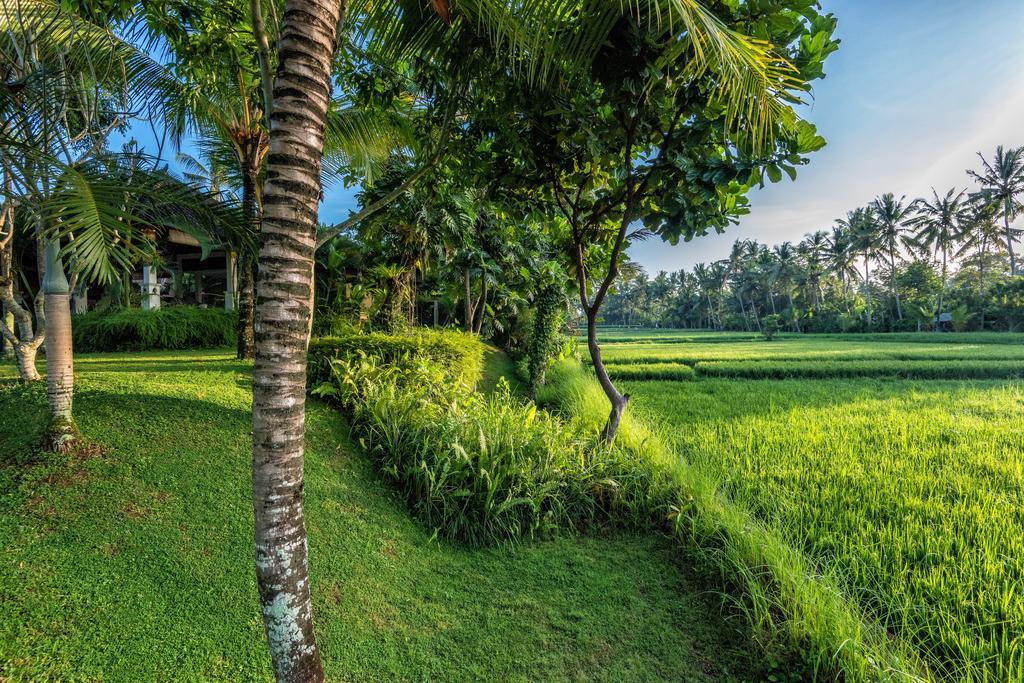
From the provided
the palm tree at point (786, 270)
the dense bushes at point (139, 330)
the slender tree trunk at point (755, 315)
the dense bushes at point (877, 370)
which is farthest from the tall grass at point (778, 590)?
the slender tree trunk at point (755, 315)

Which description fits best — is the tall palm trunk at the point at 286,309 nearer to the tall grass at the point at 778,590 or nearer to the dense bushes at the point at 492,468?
the dense bushes at the point at 492,468

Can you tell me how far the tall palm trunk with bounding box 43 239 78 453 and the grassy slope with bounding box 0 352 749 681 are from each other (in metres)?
0.20

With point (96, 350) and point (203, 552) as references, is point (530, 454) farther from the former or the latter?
point (96, 350)

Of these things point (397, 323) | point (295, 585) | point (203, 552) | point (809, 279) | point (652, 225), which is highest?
point (809, 279)

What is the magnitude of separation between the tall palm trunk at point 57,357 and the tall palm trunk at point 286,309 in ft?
9.54

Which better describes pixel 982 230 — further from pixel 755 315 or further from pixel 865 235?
pixel 755 315

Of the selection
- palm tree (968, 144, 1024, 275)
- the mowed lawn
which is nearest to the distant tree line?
palm tree (968, 144, 1024, 275)

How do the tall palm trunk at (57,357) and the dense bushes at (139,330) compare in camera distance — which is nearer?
the tall palm trunk at (57,357)

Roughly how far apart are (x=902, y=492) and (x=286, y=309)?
5271 millimetres

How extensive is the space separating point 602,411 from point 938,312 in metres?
39.5

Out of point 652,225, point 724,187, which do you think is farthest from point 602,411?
point 724,187

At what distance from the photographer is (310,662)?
60.7 inches

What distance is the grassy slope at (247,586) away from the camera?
6.88ft

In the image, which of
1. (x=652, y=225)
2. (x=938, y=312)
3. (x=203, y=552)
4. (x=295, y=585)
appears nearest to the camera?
(x=295, y=585)
